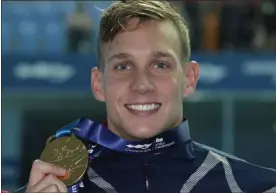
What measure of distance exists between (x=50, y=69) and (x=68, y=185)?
4.82 meters

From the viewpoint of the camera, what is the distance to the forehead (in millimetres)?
1937

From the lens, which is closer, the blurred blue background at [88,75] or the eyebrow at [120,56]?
the eyebrow at [120,56]

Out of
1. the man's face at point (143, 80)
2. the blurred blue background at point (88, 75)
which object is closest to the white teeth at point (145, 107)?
the man's face at point (143, 80)

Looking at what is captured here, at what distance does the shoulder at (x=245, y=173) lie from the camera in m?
1.94

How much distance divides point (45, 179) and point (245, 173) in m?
0.55

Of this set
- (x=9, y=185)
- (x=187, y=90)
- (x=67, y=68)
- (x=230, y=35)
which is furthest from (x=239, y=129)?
(x=187, y=90)

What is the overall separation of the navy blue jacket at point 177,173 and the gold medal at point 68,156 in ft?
0.44

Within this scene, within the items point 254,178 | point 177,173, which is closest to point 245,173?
point 254,178

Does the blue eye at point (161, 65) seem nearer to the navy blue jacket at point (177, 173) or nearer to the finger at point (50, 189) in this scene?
the navy blue jacket at point (177, 173)

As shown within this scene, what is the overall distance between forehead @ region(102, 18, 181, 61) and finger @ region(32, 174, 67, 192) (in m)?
0.40

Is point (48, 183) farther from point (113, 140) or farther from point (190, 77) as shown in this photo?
point (190, 77)

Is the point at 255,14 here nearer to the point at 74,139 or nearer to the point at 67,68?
the point at 67,68

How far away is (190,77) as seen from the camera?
2080mm

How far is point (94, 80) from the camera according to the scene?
2.07 meters
